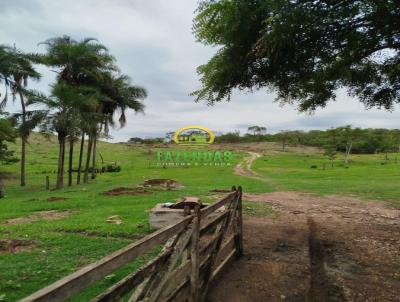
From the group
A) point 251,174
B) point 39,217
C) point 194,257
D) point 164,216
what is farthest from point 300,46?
point 251,174

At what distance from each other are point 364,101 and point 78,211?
1122cm

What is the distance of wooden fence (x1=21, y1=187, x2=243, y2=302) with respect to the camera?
2570mm

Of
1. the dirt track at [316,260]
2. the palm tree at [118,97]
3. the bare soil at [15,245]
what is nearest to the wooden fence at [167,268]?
the dirt track at [316,260]

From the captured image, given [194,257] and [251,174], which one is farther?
[251,174]

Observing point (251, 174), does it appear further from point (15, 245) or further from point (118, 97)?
point (15, 245)

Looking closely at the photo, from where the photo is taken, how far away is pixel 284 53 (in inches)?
273

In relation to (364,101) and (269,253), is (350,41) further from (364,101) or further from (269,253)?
(269,253)

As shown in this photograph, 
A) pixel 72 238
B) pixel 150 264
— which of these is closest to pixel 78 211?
pixel 72 238

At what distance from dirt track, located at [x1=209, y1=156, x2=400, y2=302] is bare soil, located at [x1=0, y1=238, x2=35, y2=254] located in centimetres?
503

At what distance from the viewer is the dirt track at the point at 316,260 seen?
5.89 metres

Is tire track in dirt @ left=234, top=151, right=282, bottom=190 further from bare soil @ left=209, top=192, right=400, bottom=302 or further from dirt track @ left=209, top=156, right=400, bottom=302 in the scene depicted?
dirt track @ left=209, top=156, right=400, bottom=302

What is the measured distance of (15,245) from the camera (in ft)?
28.9

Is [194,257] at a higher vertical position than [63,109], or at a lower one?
lower

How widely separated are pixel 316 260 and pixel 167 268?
4.56 m
